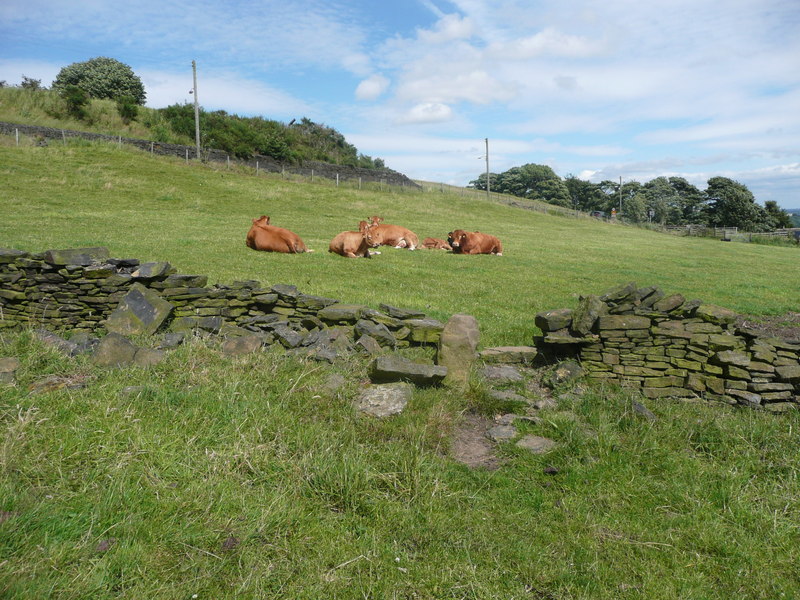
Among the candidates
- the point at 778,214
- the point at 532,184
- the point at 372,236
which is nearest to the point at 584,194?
the point at 532,184

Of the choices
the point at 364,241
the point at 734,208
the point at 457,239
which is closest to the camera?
the point at 364,241

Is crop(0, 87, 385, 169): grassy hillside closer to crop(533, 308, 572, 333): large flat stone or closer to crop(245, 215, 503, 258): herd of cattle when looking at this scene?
crop(245, 215, 503, 258): herd of cattle

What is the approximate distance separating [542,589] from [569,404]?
315cm

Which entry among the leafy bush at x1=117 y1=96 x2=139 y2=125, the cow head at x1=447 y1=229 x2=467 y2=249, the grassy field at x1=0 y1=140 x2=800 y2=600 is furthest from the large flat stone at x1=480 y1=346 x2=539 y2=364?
the leafy bush at x1=117 y1=96 x2=139 y2=125

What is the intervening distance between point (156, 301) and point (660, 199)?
90.1m

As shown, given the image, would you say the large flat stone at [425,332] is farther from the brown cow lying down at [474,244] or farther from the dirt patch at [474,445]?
the brown cow lying down at [474,244]

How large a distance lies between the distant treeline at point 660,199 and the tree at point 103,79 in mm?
66459

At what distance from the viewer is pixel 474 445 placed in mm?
5520

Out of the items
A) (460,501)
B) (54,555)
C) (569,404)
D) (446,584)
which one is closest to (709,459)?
(569,404)

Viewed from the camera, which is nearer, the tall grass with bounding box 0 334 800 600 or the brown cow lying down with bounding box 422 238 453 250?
the tall grass with bounding box 0 334 800 600

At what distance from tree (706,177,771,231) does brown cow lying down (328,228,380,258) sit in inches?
3125

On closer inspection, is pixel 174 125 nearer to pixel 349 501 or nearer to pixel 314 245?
pixel 314 245

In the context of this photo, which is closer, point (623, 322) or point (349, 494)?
point (349, 494)

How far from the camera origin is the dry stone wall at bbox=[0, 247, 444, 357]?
8.41 metres
